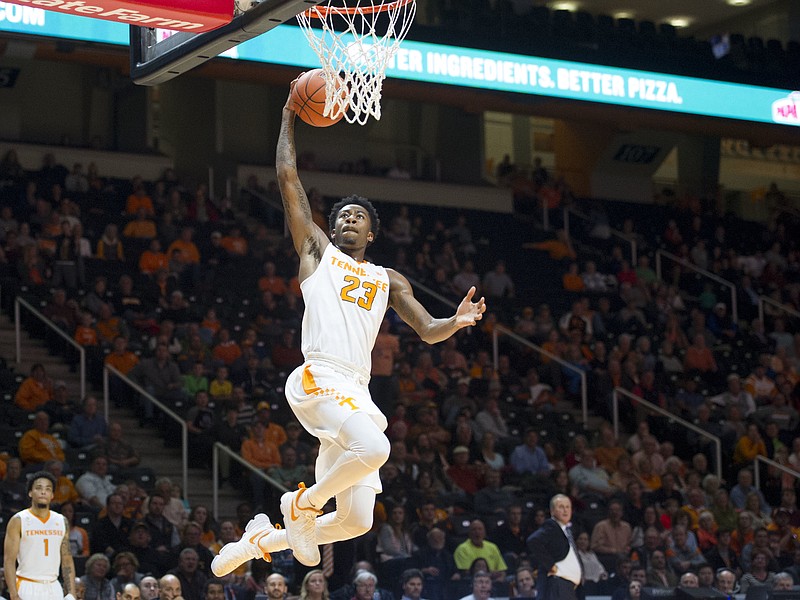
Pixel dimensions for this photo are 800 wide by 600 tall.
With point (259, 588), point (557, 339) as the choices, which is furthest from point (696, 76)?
point (259, 588)

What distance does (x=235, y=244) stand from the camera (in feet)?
61.9

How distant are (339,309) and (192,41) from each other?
169 cm

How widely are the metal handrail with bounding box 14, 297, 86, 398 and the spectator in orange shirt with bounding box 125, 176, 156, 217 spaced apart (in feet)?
8.76

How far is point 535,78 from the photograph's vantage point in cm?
1576

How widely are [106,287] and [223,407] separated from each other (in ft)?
9.44

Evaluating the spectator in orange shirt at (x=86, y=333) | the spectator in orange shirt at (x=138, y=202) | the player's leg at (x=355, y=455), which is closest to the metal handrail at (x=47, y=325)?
the spectator in orange shirt at (x=86, y=333)

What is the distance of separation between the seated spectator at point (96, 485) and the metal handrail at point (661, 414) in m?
7.07

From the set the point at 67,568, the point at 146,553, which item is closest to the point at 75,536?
the point at 146,553

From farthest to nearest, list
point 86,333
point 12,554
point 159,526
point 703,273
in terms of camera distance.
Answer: point 703,273 < point 86,333 < point 159,526 < point 12,554

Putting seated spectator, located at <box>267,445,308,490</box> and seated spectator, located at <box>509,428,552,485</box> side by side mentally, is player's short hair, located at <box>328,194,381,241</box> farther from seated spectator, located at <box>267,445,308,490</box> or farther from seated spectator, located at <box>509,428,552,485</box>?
seated spectator, located at <box>509,428,552,485</box>

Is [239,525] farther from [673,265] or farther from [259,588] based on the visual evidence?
[673,265]

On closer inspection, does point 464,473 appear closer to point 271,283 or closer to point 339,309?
point 271,283

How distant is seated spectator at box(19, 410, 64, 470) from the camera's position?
13.7 meters

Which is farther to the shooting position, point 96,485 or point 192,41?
point 96,485
